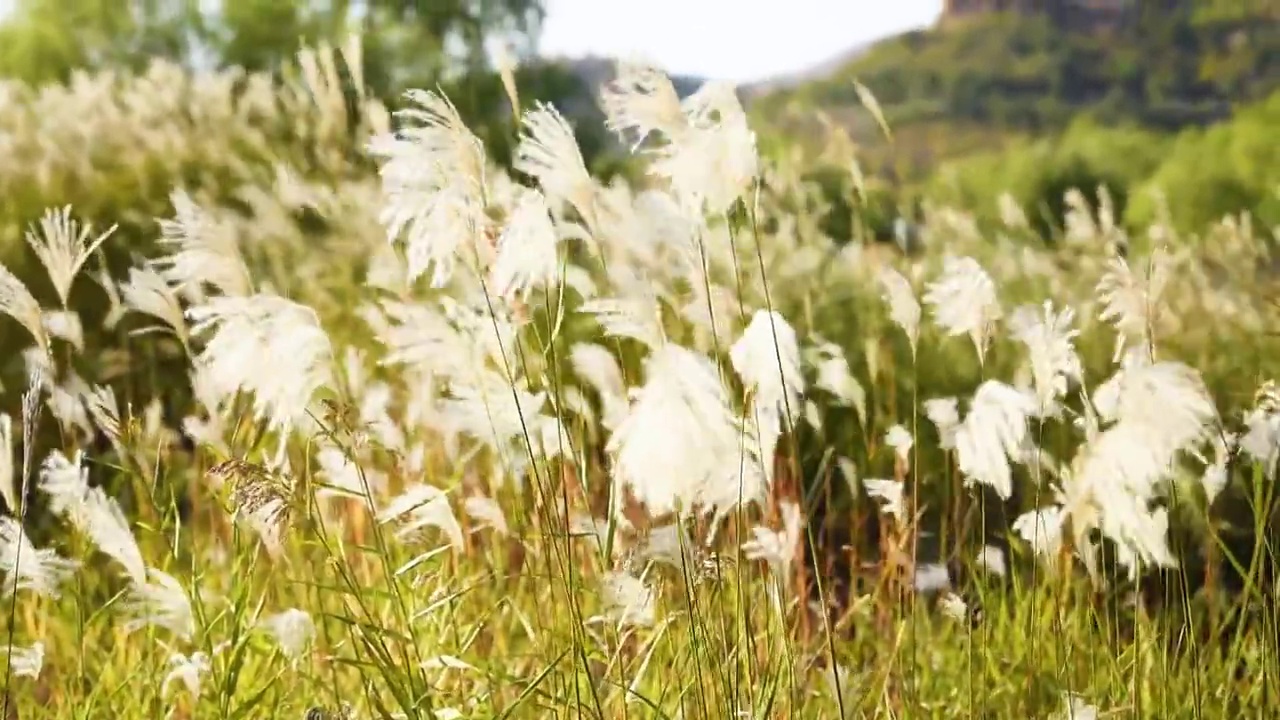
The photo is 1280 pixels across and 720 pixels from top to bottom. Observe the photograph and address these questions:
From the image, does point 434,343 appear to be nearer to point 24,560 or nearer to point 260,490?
point 260,490

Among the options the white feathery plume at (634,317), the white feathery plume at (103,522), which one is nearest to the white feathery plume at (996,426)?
the white feathery plume at (634,317)

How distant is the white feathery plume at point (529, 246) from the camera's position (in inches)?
31.6

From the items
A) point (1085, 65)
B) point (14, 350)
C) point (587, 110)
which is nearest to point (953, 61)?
point (1085, 65)

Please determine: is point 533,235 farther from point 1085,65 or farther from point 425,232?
point 1085,65

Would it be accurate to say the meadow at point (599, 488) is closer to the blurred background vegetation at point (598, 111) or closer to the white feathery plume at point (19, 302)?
the white feathery plume at point (19, 302)

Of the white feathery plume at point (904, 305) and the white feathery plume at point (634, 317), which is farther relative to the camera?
the white feathery plume at point (904, 305)

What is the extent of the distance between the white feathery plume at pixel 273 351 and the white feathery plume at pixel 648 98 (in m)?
0.28

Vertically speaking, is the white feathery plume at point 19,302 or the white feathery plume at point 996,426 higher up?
the white feathery plume at point 19,302

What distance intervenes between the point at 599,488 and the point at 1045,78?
8949 millimetres

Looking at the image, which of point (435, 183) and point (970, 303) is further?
point (970, 303)

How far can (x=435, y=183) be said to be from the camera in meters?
0.90

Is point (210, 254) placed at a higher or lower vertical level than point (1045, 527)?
higher

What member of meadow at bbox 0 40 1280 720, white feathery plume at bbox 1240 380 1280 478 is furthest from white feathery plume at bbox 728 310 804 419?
white feathery plume at bbox 1240 380 1280 478

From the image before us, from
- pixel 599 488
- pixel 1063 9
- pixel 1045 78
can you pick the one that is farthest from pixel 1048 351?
pixel 1063 9
